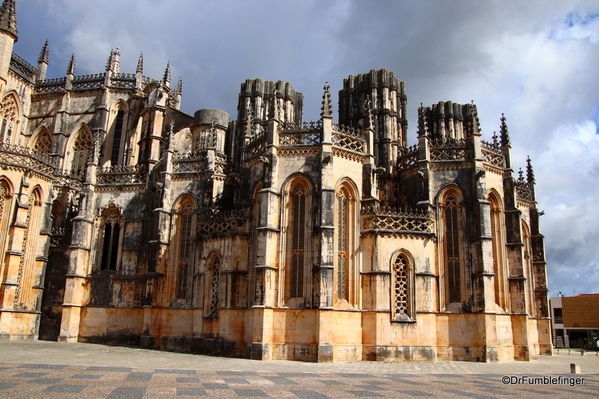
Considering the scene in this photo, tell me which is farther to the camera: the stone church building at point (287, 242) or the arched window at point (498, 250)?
the arched window at point (498, 250)

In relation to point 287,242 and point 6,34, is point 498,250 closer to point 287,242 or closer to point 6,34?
point 287,242

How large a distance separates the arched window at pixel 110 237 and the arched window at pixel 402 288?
59.1ft

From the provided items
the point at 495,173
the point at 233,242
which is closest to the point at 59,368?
the point at 233,242

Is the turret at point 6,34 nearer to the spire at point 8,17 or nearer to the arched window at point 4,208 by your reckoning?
the spire at point 8,17

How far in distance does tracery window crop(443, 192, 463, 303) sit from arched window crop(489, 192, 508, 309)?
8.16ft

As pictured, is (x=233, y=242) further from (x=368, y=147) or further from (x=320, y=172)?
(x=368, y=147)

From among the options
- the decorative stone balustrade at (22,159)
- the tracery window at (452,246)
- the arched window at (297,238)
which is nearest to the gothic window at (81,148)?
the decorative stone balustrade at (22,159)

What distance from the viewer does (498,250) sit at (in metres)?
28.1

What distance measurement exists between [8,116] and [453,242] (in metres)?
35.1

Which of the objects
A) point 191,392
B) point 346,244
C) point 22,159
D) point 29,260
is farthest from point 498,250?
point 22,159

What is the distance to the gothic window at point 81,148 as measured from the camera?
131ft

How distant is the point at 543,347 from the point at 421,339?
11.4 metres

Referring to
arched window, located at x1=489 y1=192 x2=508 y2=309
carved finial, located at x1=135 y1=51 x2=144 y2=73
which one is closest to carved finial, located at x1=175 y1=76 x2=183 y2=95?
carved finial, located at x1=135 y1=51 x2=144 y2=73

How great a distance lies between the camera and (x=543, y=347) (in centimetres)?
3156
